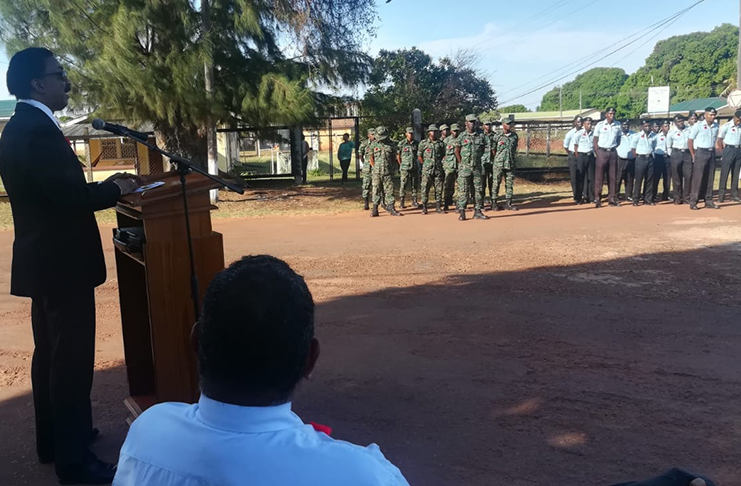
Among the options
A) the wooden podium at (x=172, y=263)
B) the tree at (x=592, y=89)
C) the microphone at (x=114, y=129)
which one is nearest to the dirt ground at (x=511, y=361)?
the wooden podium at (x=172, y=263)

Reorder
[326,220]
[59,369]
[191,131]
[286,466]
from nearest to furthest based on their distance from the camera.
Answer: [286,466] < [59,369] < [326,220] < [191,131]

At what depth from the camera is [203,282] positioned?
3.41 meters

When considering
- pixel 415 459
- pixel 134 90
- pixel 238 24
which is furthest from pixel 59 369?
pixel 238 24

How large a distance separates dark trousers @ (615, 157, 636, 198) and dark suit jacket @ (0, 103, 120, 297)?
1435 cm

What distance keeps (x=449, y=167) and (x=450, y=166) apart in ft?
0.12

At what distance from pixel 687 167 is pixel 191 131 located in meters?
12.4

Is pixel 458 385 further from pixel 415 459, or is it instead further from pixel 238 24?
pixel 238 24

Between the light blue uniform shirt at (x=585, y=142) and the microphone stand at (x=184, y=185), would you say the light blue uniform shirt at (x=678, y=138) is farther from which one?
the microphone stand at (x=184, y=185)

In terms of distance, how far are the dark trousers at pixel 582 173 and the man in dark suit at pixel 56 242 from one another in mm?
14137

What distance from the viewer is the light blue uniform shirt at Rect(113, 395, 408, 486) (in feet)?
4.08

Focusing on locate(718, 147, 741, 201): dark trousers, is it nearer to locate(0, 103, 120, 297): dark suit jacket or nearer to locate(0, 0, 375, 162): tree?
locate(0, 0, 375, 162): tree

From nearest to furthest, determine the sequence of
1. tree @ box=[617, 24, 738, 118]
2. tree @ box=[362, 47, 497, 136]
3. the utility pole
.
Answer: the utility pole < tree @ box=[362, 47, 497, 136] < tree @ box=[617, 24, 738, 118]

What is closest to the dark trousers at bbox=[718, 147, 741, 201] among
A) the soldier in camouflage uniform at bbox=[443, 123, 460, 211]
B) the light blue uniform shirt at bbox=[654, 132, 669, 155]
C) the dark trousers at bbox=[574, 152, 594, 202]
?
the light blue uniform shirt at bbox=[654, 132, 669, 155]

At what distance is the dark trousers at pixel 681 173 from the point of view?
14.9 m
